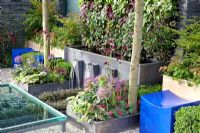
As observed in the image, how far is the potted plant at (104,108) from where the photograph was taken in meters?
4.29

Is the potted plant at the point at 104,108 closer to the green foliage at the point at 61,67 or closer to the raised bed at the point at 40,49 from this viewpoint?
the green foliage at the point at 61,67

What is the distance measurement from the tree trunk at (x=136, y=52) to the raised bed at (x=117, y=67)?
2.39 feet

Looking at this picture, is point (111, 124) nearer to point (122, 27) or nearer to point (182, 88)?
point (182, 88)

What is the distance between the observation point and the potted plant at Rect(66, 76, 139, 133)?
4289 mm

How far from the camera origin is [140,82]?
5.28 metres

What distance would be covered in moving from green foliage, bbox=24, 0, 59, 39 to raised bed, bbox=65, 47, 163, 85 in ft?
7.17

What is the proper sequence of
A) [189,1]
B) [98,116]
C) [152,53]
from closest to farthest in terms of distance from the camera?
[98,116] < [189,1] < [152,53]

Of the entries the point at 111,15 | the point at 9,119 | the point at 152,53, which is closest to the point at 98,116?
the point at 9,119

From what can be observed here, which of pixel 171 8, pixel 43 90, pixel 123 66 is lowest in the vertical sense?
pixel 43 90

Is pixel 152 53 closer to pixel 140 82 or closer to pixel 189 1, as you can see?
pixel 140 82

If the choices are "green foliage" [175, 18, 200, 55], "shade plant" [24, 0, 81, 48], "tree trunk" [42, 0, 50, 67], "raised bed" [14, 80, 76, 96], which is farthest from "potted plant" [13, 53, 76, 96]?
"green foliage" [175, 18, 200, 55]

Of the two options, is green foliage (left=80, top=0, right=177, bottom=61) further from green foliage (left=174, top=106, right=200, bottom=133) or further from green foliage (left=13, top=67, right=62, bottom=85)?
green foliage (left=174, top=106, right=200, bottom=133)

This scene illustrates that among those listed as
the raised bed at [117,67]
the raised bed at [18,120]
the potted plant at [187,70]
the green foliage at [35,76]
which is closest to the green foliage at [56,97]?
the green foliage at [35,76]

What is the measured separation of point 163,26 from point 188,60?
33.4 inches
